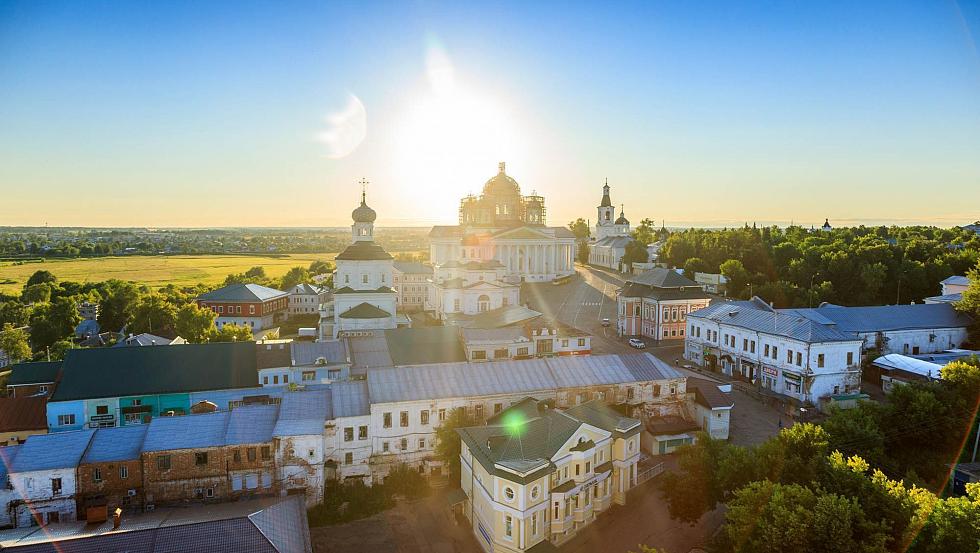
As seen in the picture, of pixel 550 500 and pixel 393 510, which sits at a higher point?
pixel 550 500

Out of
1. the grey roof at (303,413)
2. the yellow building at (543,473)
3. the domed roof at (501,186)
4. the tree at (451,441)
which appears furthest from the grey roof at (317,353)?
the domed roof at (501,186)

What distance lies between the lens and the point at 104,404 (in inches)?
1200

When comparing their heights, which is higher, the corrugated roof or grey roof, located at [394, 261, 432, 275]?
grey roof, located at [394, 261, 432, 275]

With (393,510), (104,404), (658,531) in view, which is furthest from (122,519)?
(658,531)

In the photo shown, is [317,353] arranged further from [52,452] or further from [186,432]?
[52,452]

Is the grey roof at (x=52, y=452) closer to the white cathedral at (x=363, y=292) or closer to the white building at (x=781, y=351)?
the white cathedral at (x=363, y=292)

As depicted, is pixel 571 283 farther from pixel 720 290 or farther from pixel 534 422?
pixel 534 422

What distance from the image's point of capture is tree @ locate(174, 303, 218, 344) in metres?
48.1

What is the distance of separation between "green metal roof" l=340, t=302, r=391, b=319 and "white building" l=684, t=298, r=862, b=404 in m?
24.6

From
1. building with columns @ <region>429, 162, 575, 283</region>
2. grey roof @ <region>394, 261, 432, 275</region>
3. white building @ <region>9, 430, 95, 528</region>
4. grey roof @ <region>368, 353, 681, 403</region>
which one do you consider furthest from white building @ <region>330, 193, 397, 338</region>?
building with columns @ <region>429, 162, 575, 283</region>

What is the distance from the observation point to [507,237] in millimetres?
82062

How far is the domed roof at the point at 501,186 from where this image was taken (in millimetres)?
88938

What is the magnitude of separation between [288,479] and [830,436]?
23365mm

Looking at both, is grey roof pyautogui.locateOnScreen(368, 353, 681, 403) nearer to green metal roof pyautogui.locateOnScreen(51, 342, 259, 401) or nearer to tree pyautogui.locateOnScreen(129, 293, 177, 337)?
green metal roof pyautogui.locateOnScreen(51, 342, 259, 401)
